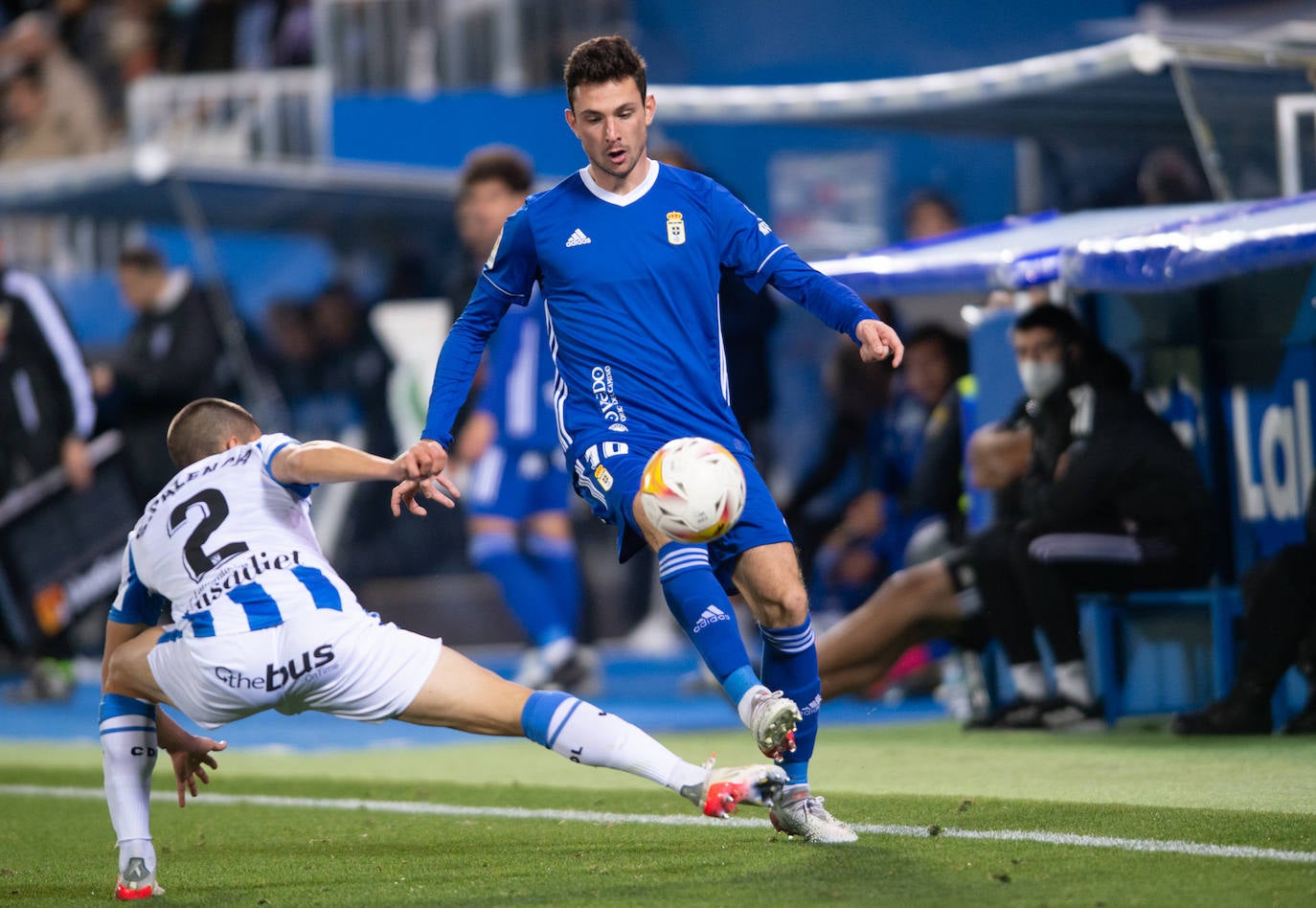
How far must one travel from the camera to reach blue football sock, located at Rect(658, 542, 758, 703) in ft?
17.1

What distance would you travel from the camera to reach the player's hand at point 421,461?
4.73 meters

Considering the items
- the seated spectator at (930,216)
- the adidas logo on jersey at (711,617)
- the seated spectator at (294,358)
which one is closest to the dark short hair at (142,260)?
the seated spectator at (294,358)

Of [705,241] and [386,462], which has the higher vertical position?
[705,241]

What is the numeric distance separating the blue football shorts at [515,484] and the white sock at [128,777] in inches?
247

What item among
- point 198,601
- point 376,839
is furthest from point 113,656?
point 376,839

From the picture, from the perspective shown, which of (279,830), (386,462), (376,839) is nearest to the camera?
(386,462)

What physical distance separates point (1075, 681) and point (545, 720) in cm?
433

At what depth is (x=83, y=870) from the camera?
560 cm

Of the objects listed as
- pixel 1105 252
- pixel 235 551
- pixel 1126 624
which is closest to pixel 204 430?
pixel 235 551

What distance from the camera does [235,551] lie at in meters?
4.89

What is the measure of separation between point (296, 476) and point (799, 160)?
29.4 ft

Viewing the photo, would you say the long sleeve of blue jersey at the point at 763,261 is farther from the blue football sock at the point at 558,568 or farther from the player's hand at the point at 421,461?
the blue football sock at the point at 558,568

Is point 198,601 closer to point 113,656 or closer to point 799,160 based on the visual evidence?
point 113,656

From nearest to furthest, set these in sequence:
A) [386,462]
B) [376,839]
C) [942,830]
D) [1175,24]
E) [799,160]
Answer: [386,462] → [942,830] → [376,839] → [799,160] → [1175,24]
